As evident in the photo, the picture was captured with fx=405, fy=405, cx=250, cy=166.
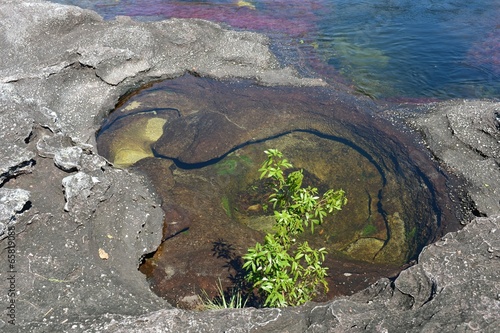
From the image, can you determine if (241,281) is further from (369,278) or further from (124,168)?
(124,168)

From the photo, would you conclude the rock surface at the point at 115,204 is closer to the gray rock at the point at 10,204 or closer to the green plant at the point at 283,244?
the gray rock at the point at 10,204

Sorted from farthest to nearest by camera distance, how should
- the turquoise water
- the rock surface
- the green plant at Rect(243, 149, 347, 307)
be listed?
the turquoise water < the green plant at Rect(243, 149, 347, 307) < the rock surface

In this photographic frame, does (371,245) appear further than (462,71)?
No

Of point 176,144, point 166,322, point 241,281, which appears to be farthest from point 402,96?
point 166,322

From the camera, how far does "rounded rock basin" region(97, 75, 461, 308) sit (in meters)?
5.61

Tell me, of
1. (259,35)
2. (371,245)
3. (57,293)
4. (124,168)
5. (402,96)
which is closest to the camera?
(57,293)

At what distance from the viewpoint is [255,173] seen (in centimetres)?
727

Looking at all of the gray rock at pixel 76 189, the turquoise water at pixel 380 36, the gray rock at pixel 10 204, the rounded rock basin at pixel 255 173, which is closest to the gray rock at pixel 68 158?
the gray rock at pixel 76 189

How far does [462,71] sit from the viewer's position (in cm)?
1033

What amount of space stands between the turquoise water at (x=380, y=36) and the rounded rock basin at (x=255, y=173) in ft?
5.56

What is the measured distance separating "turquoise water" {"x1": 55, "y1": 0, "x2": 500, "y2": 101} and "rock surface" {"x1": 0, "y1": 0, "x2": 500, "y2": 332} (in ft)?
4.12

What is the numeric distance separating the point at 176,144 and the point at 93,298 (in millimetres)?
4104

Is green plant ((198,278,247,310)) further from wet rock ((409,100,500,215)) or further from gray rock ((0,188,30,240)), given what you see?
wet rock ((409,100,500,215))

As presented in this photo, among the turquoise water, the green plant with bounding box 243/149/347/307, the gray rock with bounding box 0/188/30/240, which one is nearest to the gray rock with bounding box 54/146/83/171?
the gray rock with bounding box 0/188/30/240
